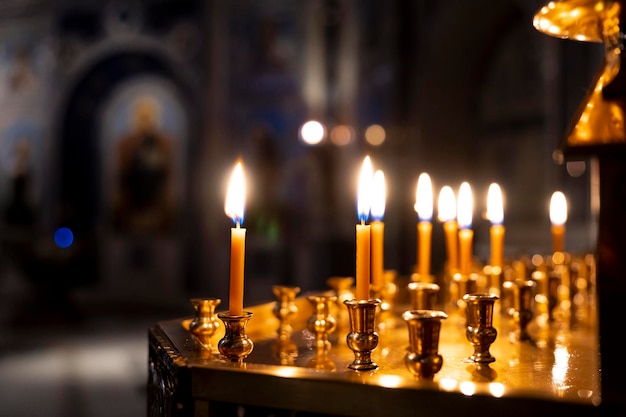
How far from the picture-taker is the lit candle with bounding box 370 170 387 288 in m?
1.53

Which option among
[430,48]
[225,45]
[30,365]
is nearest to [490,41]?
[430,48]

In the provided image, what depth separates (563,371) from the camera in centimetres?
117

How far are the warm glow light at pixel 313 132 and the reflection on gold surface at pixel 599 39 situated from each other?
8.62 meters

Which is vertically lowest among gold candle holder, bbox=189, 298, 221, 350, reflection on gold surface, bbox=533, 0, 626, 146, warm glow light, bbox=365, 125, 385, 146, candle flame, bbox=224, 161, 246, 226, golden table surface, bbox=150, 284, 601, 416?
golden table surface, bbox=150, 284, 601, 416

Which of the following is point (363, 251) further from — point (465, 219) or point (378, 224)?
point (465, 219)

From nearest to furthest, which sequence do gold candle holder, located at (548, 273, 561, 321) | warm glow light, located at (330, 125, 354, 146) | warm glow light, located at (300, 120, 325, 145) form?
gold candle holder, located at (548, 273, 561, 321)
warm glow light, located at (330, 125, 354, 146)
warm glow light, located at (300, 120, 325, 145)

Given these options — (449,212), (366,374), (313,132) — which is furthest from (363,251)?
(313,132)

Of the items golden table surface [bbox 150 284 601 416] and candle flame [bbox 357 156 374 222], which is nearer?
golden table surface [bbox 150 284 601 416]

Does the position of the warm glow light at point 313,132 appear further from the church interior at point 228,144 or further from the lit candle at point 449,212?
the lit candle at point 449,212

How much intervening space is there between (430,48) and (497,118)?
2798mm

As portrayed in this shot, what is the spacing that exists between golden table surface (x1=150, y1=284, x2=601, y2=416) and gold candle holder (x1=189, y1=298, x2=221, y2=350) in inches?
1.0

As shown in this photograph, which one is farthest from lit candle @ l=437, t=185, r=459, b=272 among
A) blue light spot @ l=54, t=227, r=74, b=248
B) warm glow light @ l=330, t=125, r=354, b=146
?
blue light spot @ l=54, t=227, r=74, b=248

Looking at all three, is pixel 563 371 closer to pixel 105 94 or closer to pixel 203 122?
pixel 203 122

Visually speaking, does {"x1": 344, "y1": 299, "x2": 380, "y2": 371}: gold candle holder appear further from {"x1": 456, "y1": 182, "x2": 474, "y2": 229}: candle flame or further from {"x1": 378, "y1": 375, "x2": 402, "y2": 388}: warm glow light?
{"x1": 456, "y1": 182, "x2": 474, "y2": 229}: candle flame
